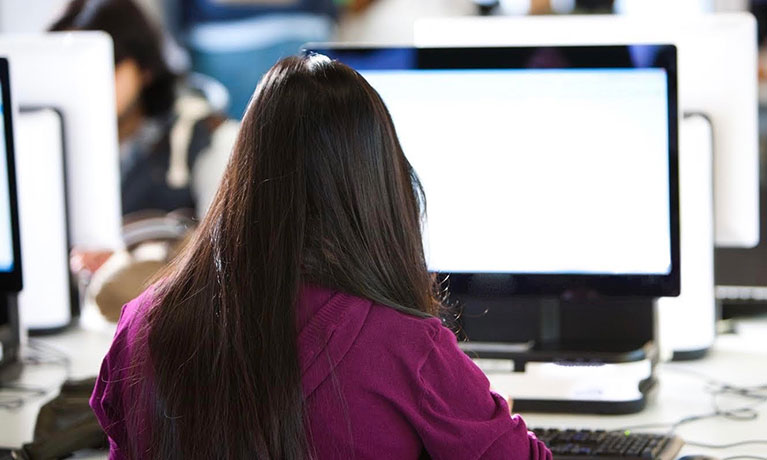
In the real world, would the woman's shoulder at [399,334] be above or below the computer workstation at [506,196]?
below

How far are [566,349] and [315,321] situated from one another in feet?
2.19

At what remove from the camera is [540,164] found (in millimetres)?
1479

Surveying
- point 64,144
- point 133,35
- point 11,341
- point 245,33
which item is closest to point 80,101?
point 64,144

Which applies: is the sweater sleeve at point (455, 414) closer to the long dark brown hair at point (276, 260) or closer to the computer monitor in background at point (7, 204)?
the long dark brown hair at point (276, 260)

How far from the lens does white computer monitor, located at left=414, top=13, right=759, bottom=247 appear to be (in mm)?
1641

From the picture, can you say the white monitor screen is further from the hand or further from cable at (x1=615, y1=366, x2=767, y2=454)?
cable at (x1=615, y1=366, x2=767, y2=454)

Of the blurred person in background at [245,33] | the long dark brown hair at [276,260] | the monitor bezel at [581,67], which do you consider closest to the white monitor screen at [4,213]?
the monitor bezel at [581,67]

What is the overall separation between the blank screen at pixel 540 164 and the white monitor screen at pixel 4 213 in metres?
0.55

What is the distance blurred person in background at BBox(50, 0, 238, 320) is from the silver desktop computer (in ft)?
3.35

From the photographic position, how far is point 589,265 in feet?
4.88

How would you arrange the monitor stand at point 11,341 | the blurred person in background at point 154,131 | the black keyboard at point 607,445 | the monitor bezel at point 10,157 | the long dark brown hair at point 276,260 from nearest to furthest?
the long dark brown hair at point 276,260 → the black keyboard at point 607,445 → the monitor bezel at point 10,157 → the monitor stand at point 11,341 → the blurred person in background at point 154,131

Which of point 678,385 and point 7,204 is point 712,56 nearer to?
point 678,385

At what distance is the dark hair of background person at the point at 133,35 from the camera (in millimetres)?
2594

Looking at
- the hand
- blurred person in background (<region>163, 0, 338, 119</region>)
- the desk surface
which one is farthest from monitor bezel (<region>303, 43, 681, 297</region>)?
blurred person in background (<region>163, 0, 338, 119</region>)
